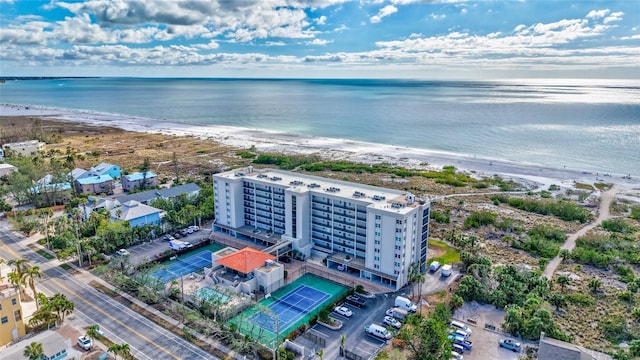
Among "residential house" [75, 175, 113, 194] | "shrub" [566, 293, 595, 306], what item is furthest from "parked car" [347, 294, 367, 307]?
"residential house" [75, 175, 113, 194]

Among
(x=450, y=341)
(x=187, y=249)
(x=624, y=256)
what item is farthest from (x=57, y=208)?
(x=624, y=256)

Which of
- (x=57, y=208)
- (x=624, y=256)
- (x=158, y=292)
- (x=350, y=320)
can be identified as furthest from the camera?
(x=57, y=208)

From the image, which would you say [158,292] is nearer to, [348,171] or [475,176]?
[348,171]

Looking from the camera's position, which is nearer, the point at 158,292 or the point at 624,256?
the point at 158,292

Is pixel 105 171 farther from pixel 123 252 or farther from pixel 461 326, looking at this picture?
pixel 461 326

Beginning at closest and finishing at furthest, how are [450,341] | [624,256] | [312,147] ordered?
[450,341] < [624,256] < [312,147]

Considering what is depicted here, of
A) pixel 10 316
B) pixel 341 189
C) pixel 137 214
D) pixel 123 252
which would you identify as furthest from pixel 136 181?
pixel 341 189

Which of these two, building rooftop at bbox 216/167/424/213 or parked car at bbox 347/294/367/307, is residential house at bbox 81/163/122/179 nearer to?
building rooftop at bbox 216/167/424/213
